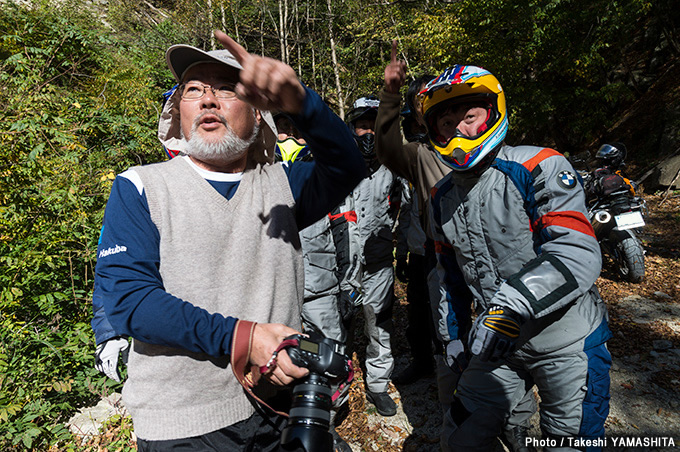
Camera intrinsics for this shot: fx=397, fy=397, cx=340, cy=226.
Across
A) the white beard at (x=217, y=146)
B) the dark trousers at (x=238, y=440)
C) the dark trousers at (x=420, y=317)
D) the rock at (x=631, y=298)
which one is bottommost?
the rock at (x=631, y=298)

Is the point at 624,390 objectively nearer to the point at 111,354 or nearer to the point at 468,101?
the point at 468,101

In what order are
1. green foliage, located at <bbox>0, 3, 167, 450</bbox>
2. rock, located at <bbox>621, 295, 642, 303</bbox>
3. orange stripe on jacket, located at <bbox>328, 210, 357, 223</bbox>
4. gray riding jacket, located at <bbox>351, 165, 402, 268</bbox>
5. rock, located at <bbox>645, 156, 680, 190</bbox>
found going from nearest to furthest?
green foliage, located at <bbox>0, 3, 167, 450</bbox> < orange stripe on jacket, located at <bbox>328, 210, 357, 223</bbox> < gray riding jacket, located at <bbox>351, 165, 402, 268</bbox> < rock, located at <bbox>621, 295, 642, 303</bbox> < rock, located at <bbox>645, 156, 680, 190</bbox>

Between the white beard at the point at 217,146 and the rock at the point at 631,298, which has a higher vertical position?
the white beard at the point at 217,146

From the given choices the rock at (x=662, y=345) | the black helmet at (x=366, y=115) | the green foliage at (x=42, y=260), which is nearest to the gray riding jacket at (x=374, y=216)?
the black helmet at (x=366, y=115)

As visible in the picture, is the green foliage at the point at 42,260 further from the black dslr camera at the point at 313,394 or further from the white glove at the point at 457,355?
the white glove at the point at 457,355

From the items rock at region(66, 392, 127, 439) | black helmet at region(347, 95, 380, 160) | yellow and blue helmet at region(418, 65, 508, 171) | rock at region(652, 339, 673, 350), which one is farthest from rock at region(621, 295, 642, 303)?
rock at region(66, 392, 127, 439)

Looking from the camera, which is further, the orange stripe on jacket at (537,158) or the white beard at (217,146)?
the orange stripe on jacket at (537,158)

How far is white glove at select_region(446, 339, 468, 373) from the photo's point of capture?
8.56 ft

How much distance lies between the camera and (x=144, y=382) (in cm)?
153

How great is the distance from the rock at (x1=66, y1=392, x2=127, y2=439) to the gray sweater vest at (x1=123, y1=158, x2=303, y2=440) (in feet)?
9.86

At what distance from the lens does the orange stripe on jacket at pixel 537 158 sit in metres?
2.12

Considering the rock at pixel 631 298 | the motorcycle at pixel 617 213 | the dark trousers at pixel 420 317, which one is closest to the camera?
the dark trousers at pixel 420 317

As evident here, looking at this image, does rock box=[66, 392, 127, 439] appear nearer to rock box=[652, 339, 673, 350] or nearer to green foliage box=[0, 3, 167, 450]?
green foliage box=[0, 3, 167, 450]

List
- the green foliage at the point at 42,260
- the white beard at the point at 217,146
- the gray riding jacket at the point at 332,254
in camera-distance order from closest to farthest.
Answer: the white beard at the point at 217,146 → the green foliage at the point at 42,260 → the gray riding jacket at the point at 332,254
